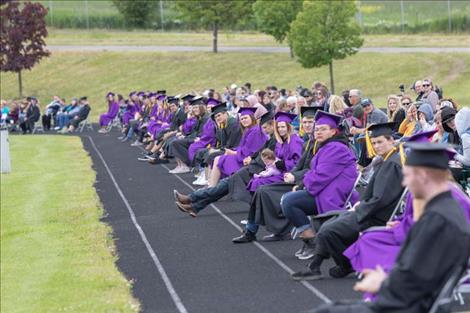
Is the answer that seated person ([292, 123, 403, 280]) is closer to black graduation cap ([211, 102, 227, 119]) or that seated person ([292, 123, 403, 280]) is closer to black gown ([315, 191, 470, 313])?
black gown ([315, 191, 470, 313])

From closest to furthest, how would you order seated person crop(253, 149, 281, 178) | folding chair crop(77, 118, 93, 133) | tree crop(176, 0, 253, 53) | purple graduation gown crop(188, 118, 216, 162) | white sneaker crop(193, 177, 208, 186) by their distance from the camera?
seated person crop(253, 149, 281, 178), white sneaker crop(193, 177, 208, 186), purple graduation gown crop(188, 118, 216, 162), folding chair crop(77, 118, 93, 133), tree crop(176, 0, 253, 53)

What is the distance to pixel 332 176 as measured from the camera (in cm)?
1377

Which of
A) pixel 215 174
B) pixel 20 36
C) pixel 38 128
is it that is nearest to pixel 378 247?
pixel 215 174

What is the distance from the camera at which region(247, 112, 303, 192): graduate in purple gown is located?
1616 centimetres

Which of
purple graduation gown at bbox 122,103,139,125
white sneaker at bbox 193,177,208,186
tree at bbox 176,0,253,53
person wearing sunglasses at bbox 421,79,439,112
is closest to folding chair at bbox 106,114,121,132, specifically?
purple graduation gown at bbox 122,103,139,125

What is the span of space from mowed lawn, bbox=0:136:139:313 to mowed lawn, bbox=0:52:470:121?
18.4m

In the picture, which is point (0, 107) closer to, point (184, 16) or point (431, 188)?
point (184, 16)

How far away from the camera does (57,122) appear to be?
166 ft

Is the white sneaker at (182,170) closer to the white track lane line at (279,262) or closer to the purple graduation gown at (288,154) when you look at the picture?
the white track lane line at (279,262)

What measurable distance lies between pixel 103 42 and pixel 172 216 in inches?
2264

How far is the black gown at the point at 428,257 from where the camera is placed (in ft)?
22.6

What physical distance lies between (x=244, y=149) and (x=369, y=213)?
753 centimetres

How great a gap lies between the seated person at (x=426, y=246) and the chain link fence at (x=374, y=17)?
51.7 metres

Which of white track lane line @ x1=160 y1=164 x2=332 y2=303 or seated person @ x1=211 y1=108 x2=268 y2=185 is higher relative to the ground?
seated person @ x1=211 y1=108 x2=268 y2=185
